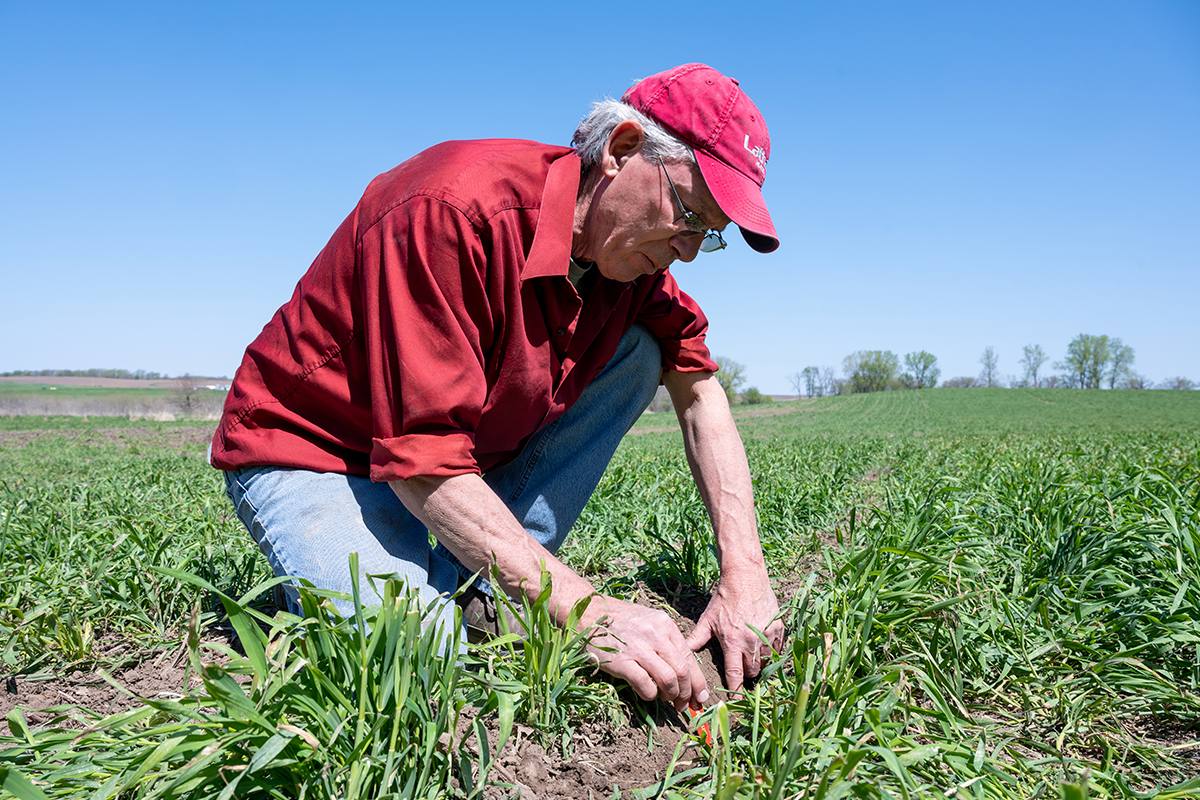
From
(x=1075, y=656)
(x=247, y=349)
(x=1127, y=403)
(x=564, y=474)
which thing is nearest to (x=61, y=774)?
(x=247, y=349)

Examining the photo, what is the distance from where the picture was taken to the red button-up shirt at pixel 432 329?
170 cm

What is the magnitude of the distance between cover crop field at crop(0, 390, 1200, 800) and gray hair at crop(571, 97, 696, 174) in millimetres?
1276

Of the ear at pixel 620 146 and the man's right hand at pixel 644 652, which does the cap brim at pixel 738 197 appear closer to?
the ear at pixel 620 146

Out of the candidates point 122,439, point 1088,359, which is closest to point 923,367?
point 1088,359

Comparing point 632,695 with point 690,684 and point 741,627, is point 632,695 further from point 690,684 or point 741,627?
point 741,627

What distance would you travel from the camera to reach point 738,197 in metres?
1.91

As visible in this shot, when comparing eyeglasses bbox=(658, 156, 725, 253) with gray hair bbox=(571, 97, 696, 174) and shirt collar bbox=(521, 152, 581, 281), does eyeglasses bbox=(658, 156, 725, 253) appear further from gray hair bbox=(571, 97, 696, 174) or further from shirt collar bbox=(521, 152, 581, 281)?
shirt collar bbox=(521, 152, 581, 281)

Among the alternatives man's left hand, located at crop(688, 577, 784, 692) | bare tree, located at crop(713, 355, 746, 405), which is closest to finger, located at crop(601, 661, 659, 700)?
man's left hand, located at crop(688, 577, 784, 692)

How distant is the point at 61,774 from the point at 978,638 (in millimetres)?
2262

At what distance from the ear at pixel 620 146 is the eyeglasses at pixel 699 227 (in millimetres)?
85

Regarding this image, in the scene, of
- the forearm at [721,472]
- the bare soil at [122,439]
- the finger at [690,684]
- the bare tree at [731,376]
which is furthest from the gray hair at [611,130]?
the bare tree at [731,376]

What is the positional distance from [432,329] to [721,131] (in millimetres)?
957

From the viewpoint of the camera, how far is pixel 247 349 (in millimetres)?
2203

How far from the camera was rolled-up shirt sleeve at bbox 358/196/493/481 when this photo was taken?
65.1 inches
